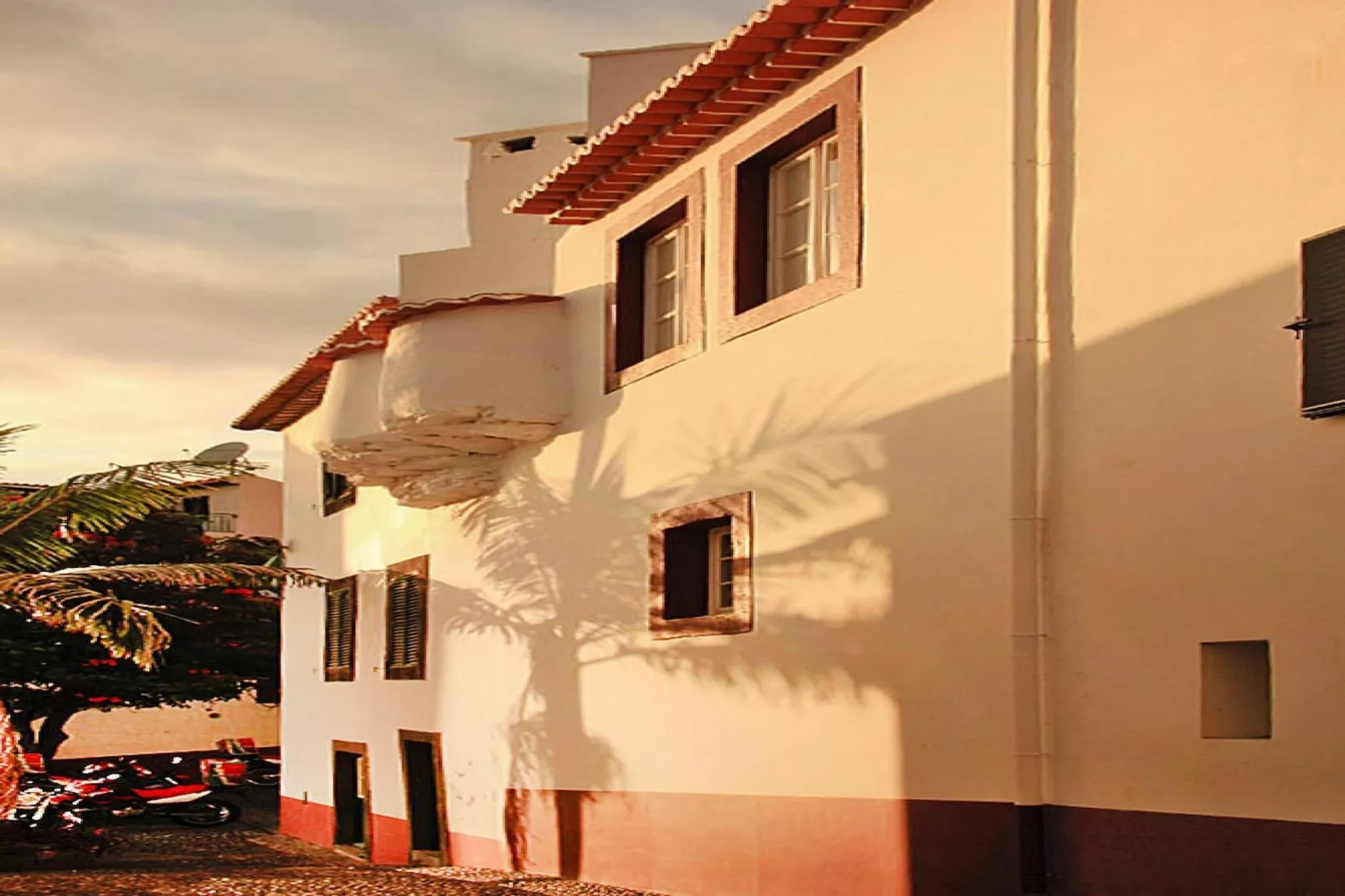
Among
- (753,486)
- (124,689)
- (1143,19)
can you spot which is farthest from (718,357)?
(124,689)

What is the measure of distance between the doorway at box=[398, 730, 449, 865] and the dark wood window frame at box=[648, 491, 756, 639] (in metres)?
5.68

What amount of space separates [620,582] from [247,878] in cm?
488

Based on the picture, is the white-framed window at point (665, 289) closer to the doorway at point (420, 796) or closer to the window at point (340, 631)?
→ the doorway at point (420, 796)

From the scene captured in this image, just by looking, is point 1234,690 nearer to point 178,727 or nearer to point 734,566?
point 734,566

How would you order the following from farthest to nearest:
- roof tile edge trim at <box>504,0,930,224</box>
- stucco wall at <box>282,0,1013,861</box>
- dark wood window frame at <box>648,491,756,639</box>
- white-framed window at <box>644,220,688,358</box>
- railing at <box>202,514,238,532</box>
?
railing at <box>202,514,238,532</box>
white-framed window at <box>644,220,688,358</box>
dark wood window frame at <box>648,491,756,639</box>
roof tile edge trim at <box>504,0,930,224</box>
stucco wall at <box>282,0,1013,861</box>

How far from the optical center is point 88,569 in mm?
14820

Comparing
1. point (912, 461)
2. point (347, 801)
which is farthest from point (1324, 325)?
point (347, 801)

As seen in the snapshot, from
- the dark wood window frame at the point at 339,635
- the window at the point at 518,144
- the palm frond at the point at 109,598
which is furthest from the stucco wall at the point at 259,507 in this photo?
the palm frond at the point at 109,598

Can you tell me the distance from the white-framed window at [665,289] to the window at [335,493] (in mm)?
8080

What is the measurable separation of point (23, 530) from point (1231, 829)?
9987mm

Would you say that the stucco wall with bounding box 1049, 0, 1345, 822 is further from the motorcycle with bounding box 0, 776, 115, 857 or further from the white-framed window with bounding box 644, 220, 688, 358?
the motorcycle with bounding box 0, 776, 115, 857

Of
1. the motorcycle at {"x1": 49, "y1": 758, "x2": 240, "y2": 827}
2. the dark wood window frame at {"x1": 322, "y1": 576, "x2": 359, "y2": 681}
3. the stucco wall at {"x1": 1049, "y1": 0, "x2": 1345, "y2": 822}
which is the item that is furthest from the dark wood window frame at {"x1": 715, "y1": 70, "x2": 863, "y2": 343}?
the motorcycle at {"x1": 49, "y1": 758, "x2": 240, "y2": 827}

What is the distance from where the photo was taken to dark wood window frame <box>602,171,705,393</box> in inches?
571

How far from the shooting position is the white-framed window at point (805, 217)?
43.0ft
